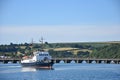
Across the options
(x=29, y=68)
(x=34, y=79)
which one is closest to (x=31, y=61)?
(x=29, y=68)

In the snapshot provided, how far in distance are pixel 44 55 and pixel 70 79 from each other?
50396 mm

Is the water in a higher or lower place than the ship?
lower

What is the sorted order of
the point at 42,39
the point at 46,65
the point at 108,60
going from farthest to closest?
1. the point at 108,60
2. the point at 42,39
3. the point at 46,65

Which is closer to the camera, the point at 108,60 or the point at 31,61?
the point at 31,61

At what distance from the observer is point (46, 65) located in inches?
5349

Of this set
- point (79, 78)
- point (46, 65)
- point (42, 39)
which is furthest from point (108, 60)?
point (79, 78)

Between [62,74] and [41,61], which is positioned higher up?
[41,61]

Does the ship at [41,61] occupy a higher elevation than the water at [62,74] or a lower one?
higher

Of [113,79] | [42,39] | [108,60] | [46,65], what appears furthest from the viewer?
[108,60]

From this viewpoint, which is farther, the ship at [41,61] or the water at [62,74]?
the ship at [41,61]

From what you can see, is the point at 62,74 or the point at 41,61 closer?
the point at 62,74

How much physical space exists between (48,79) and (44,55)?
4897 cm

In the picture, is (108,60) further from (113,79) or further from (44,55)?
(113,79)

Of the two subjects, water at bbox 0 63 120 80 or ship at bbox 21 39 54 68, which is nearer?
water at bbox 0 63 120 80
